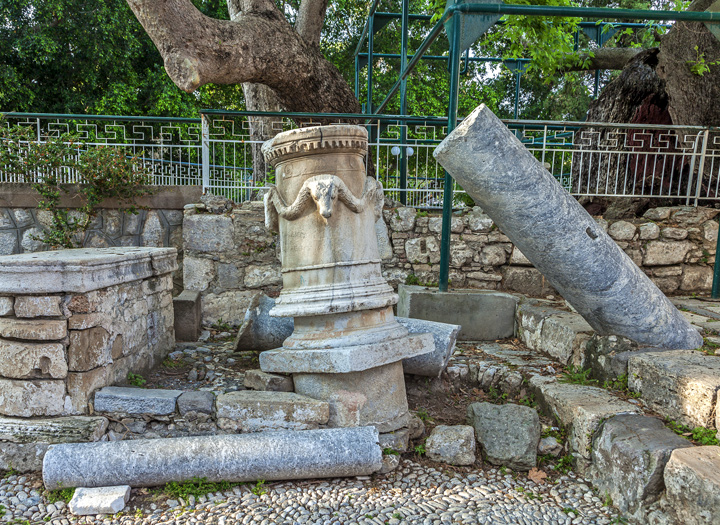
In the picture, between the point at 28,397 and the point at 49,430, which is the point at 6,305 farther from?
the point at 49,430

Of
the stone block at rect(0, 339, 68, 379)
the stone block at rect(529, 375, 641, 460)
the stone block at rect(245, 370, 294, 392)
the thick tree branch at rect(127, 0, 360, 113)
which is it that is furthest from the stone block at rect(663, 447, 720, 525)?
the thick tree branch at rect(127, 0, 360, 113)

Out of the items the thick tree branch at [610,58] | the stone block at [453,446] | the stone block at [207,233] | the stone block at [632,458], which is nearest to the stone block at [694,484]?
the stone block at [632,458]

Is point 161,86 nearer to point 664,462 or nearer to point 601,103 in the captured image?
point 601,103

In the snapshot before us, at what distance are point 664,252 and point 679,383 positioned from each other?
3.31 metres

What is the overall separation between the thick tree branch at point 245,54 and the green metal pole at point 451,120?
8.85 feet

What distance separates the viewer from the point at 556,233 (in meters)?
3.22

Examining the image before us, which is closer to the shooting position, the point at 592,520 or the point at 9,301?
the point at 592,520

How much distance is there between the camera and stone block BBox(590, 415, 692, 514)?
243 centimetres

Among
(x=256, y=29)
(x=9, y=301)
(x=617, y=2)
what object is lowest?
(x=9, y=301)

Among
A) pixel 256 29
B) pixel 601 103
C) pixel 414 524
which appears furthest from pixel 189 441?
pixel 601 103

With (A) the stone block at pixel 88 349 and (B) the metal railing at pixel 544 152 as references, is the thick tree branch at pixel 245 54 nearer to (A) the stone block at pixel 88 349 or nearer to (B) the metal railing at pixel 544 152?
(B) the metal railing at pixel 544 152

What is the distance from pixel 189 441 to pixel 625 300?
2870 millimetres

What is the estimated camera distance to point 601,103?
7730 mm

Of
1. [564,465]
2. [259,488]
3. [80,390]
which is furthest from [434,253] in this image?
[80,390]
